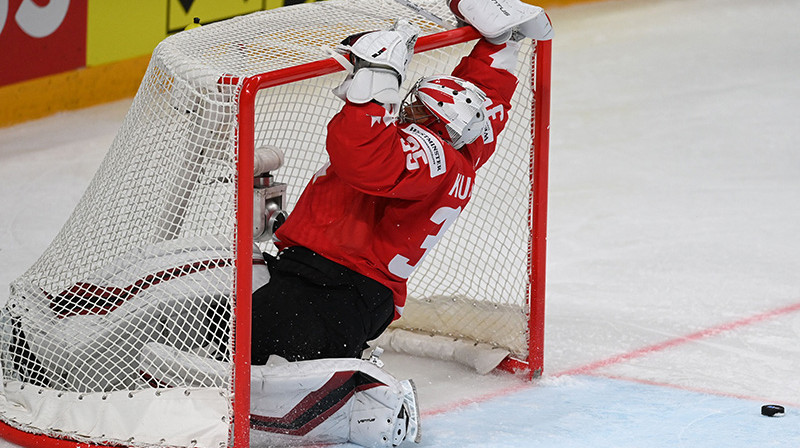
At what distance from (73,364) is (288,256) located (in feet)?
1.82

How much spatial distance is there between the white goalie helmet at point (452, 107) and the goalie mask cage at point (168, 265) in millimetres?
94

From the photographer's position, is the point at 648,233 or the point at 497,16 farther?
the point at 648,233

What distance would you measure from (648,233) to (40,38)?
9.35ft

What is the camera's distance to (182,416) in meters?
2.82

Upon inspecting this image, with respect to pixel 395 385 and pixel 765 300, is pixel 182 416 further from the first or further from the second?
pixel 765 300

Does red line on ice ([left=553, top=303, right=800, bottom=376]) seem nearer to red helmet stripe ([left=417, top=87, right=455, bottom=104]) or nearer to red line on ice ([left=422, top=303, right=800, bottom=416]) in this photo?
red line on ice ([left=422, top=303, right=800, bottom=416])

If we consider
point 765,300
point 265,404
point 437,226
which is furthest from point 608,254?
point 265,404

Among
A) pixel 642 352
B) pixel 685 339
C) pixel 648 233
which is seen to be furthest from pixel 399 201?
pixel 648 233

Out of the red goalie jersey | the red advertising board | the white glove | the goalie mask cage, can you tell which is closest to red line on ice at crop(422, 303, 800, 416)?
the red goalie jersey

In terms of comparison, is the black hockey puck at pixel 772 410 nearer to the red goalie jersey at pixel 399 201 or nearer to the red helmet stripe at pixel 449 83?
the red goalie jersey at pixel 399 201

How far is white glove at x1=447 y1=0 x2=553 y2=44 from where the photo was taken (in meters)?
3.18

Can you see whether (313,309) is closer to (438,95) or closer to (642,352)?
(438,95)

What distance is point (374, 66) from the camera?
9.07 feet

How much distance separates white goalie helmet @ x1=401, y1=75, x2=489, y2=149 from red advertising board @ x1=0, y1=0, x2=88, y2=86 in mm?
3141
